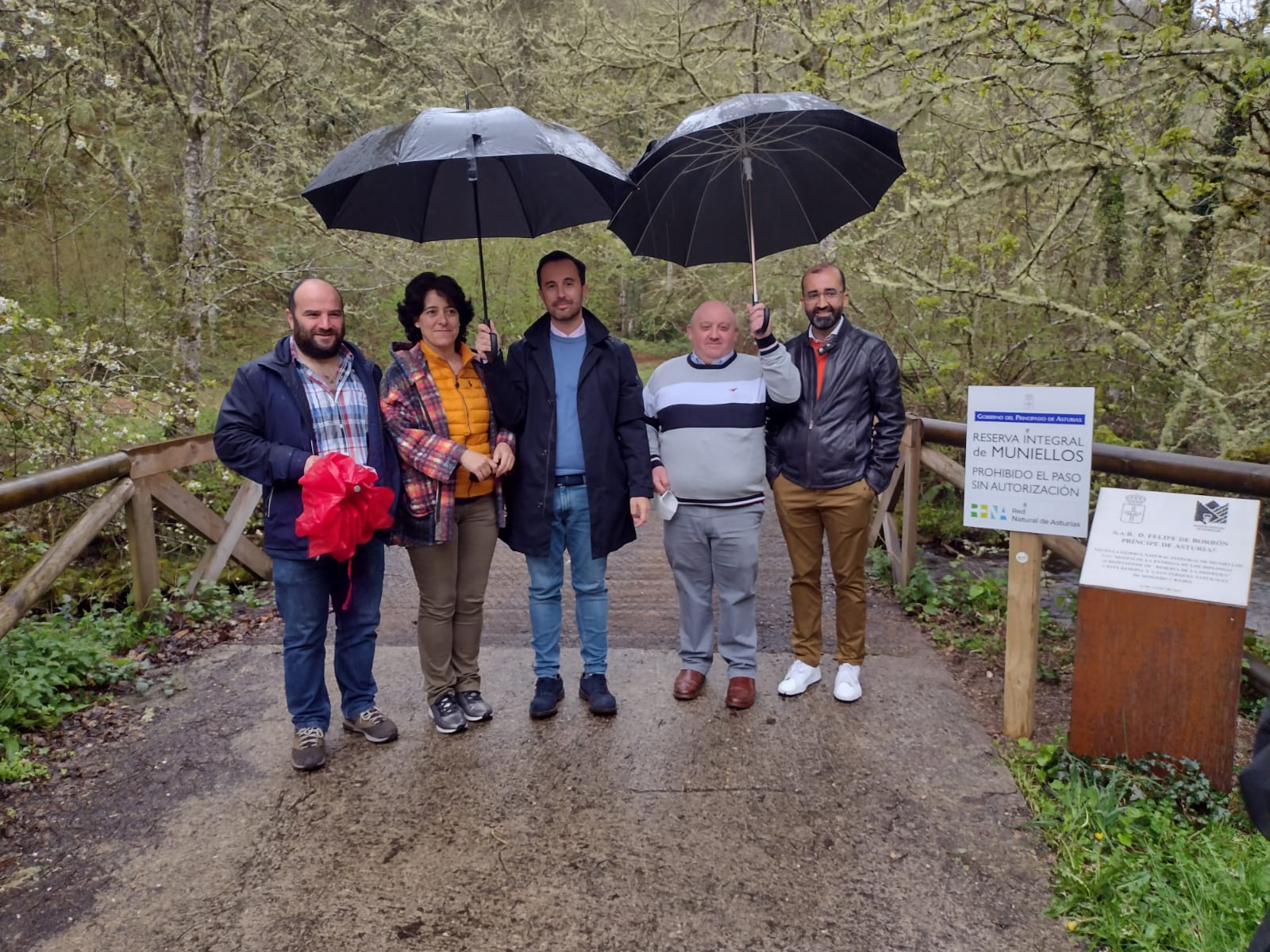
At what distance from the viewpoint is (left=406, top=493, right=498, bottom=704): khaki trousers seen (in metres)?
3.51

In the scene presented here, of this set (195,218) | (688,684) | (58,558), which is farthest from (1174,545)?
(195,218)

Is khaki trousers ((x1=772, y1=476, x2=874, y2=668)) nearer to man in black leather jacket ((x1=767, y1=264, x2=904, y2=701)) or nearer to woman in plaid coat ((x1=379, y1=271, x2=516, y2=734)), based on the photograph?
man in black leather jacket ((x1=767, y1=264, x2=904, y2=701))

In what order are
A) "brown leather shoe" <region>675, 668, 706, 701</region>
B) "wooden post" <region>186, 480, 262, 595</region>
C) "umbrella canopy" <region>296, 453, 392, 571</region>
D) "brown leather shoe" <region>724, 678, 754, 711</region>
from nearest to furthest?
1. "umbrella canopy" <region>296, 453, 392, 571</region>
2. "brown leather shoe" <region>724, 678, 754, 711</region>
3. "brown leather shoe" <region>675, 668, 706, 701</region>
4. "wooden post" <region>186, 480, 262, 595</region>

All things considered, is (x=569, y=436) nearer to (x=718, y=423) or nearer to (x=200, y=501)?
(x=718, y=423)

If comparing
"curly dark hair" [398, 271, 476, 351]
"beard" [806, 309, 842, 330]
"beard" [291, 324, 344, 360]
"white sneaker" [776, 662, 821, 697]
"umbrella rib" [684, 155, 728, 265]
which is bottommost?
"white sneaker" [776, 662, 821, 697]

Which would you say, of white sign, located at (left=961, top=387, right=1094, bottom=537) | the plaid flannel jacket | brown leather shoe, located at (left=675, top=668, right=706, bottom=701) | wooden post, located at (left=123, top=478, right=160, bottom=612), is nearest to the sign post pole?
white sign, located at (left=961, top=387, right=1094, bottom=537)

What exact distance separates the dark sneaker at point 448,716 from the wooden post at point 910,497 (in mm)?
3055

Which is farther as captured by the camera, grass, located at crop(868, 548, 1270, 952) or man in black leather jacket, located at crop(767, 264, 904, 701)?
man in black leather jacket, located at crop(767, 264, 904, 701)

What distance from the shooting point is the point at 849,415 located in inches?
146

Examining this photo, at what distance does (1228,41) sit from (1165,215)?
1.08m

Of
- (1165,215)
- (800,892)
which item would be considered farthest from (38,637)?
(1165,215)

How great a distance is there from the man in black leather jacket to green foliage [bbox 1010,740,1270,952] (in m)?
1.02

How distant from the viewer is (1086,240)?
713 cm

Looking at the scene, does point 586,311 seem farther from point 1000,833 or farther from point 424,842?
point 1000,833
